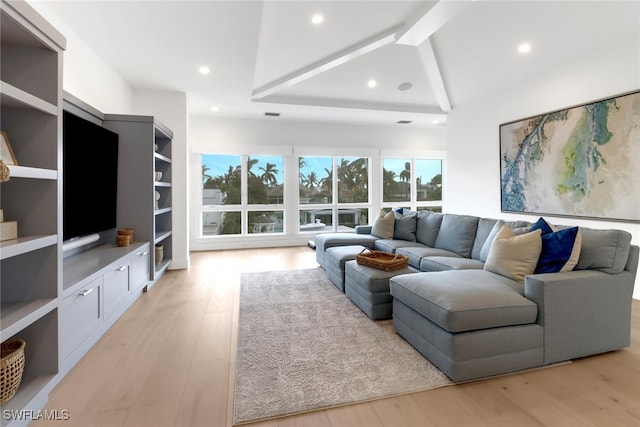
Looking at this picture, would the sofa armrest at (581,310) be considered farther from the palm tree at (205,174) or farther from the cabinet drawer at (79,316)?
the palm tree at (205,174)

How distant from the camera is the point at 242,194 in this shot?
6477mm

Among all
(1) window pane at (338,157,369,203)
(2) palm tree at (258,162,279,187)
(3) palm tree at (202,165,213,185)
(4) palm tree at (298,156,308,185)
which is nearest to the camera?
(3) palm tree at (202,165,213,185)


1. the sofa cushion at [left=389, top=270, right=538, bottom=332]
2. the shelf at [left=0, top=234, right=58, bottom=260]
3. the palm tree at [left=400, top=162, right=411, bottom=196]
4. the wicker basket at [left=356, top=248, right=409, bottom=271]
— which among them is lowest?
the sofa cushion at [left=389, top=270, right=538, bottom=332]

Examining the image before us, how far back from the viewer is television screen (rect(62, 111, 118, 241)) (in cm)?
246

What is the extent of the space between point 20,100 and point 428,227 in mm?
4033

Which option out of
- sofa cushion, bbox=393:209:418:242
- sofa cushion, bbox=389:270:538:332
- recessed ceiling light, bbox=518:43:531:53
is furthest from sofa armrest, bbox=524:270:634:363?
recessed ceiling light, bbox=518:43:531:53

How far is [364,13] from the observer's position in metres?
3.40

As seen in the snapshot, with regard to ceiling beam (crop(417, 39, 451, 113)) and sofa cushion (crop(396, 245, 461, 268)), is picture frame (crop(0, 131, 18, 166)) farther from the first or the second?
ceiling beam (crop(417, 39, 451, 113))

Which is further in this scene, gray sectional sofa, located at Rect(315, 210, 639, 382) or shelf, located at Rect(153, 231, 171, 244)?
shelf, located at Rect(153, 231, 171, 244)

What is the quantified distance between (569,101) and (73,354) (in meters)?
5.52

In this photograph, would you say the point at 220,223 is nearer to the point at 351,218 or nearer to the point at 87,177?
the point at 351,218

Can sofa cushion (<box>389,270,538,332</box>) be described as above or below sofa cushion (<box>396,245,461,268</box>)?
below

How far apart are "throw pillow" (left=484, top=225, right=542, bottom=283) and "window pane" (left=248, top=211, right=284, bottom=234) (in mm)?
4877

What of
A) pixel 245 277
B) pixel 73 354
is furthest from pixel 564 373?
pixel 245 277
